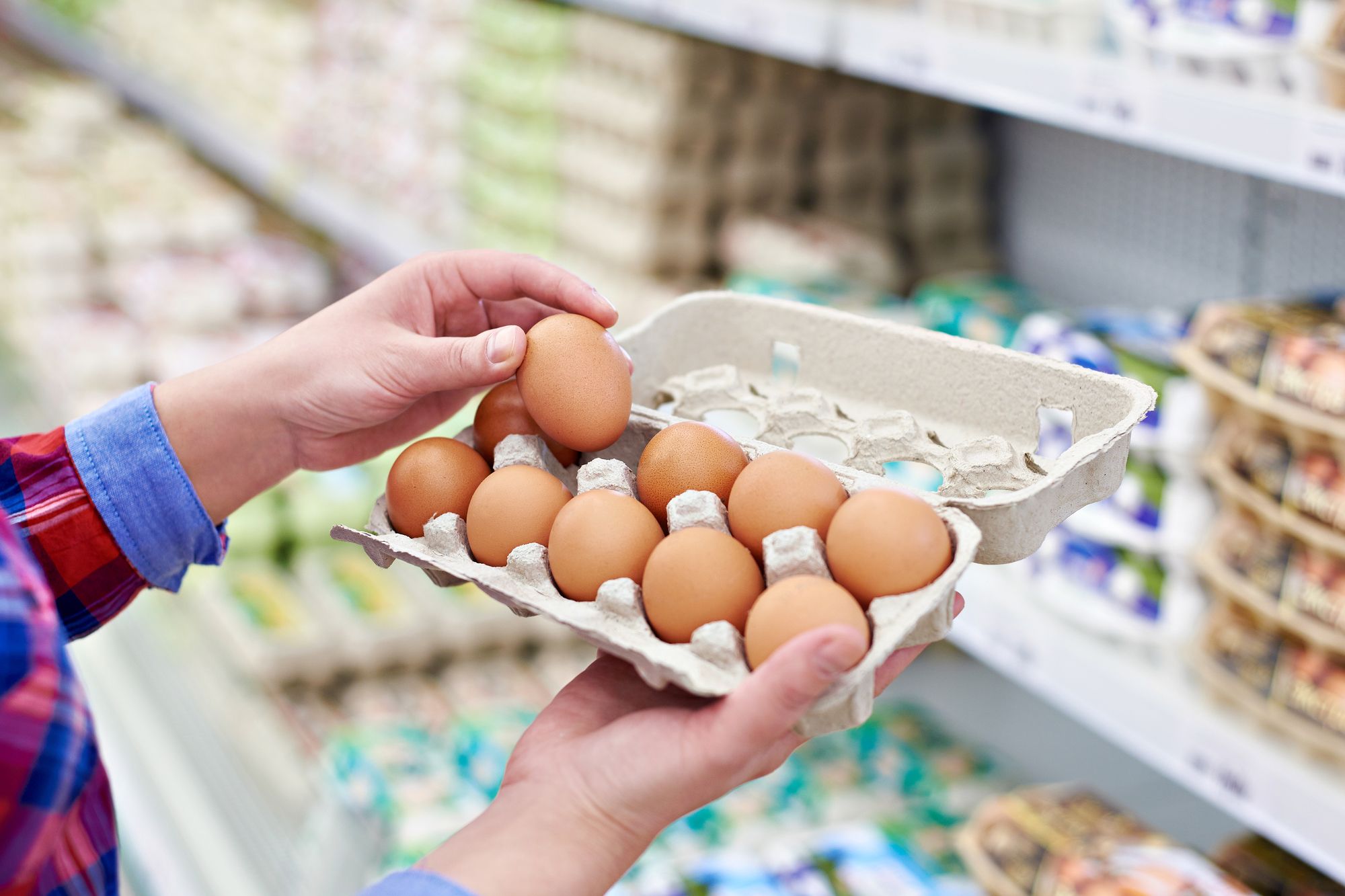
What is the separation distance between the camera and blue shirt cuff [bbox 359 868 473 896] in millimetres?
694

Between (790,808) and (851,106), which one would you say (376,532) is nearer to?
(790,808)

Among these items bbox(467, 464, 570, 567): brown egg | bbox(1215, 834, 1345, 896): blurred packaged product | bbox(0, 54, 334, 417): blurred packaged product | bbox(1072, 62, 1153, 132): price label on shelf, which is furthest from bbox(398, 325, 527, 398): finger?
bbox(0, 54, 334, 417): blurred packaged product

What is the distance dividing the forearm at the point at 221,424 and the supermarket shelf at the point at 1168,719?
791mm

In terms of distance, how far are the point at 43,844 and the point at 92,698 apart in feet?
7.27

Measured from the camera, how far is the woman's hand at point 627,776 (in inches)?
26.8

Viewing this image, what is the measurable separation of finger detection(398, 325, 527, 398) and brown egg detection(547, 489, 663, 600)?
154 mm

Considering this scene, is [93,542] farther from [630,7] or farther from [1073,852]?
[630,7]

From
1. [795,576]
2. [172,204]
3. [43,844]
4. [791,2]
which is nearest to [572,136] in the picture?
[791,2]

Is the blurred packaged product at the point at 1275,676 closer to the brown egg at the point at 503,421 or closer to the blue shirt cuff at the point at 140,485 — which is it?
the brown egg at the point at 503,421

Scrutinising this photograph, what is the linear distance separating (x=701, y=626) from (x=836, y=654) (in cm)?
13

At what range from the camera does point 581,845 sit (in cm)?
73

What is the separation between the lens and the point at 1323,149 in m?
0.99

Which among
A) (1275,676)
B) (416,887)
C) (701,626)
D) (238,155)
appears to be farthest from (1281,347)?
(238,155)

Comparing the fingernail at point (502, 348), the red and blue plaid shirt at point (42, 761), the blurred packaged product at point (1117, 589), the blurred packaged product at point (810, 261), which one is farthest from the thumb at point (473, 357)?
the blurred packaged product at point (810, 261)
